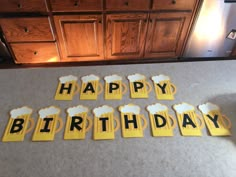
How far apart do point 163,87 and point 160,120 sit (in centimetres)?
17

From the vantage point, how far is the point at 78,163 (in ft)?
1.66

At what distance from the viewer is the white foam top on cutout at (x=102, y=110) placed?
63 centimetres

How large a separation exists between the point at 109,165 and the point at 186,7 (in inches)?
66.9

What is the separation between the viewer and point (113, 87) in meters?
0.74

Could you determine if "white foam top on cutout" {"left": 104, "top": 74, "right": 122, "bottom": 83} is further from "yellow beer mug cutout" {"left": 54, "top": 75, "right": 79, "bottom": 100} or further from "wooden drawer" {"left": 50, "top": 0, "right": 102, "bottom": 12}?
"wooden drawer" {"left": 50, "top": 0, "right": 102, "bottom": 12}

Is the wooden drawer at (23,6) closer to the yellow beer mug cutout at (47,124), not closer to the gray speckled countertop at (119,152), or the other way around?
the gray speckled countertop at (119,152)

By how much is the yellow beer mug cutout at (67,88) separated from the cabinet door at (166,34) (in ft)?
4.23

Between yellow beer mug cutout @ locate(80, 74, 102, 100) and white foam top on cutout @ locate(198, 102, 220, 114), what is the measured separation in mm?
397

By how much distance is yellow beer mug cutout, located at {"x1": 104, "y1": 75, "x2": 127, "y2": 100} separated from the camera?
2.29 feet

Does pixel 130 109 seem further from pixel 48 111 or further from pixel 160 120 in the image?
pixel 48 111

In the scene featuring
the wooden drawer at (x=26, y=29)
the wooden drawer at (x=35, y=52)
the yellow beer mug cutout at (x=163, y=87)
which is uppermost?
the wooden drawer at (x=26, y=29)

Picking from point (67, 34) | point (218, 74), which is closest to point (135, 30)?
point (67, 34)

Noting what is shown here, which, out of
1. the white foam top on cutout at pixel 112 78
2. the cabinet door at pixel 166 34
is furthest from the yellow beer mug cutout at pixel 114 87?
the cabinet door at pixel 166 34

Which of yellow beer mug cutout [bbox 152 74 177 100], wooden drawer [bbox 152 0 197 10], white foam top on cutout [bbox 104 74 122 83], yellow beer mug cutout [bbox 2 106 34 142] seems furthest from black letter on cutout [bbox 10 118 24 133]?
wooden drawer [bbox 152 0 197 10]
